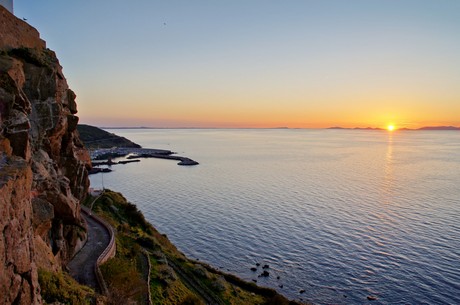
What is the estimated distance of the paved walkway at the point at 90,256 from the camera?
26.7m

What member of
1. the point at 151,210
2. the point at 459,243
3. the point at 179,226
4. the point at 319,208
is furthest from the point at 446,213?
the point at 151,210

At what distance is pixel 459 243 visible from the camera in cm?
5397

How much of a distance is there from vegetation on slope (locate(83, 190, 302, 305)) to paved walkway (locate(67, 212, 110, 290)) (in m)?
1.17

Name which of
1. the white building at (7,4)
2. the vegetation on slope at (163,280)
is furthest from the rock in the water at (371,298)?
the white building at (7,4)

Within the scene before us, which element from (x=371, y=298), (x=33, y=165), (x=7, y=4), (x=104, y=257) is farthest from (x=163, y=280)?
(x=7, y=4)

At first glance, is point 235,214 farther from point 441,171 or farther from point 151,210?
point 441,171

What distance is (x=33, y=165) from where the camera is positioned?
22.7 metres

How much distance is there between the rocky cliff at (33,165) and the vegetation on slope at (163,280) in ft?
14.0

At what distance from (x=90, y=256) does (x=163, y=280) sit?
7147 mm

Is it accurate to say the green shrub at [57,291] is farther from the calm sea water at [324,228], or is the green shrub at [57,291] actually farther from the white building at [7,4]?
the calm sea water at [324,228]

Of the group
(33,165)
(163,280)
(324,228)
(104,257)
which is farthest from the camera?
(324,228)

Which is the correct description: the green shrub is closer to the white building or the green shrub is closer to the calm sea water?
the white building

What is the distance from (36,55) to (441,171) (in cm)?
12835

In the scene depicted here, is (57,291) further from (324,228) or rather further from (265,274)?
(324,228)
